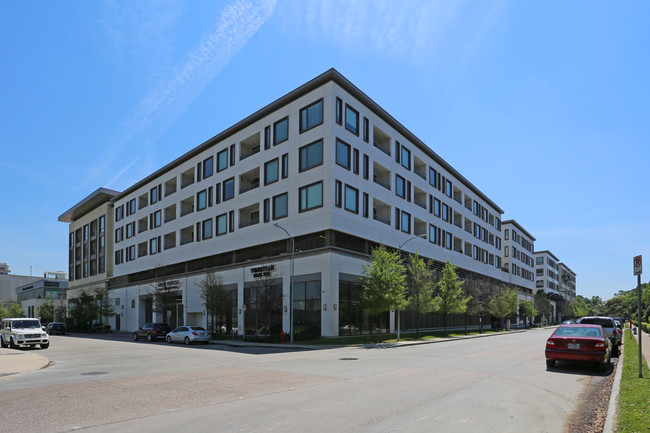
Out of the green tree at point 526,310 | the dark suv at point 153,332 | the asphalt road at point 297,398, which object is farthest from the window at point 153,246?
the green tree at point 526,310

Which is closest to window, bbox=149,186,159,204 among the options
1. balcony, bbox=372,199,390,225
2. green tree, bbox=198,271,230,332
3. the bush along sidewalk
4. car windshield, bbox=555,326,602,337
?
green tree, bbox=198,271,230,332

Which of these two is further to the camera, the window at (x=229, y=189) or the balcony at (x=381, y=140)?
the window at (x=229, y=189)

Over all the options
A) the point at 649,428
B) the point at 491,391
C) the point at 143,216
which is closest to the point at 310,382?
the point at 491,391

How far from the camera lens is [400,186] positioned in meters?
48.6

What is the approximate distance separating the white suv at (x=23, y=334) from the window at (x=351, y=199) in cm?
2346

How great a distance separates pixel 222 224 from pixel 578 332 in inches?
1541

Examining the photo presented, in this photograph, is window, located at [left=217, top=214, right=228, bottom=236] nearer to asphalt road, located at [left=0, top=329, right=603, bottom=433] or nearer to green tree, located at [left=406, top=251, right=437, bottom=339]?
green tree, located at [left=406, top=251, right=437, bottom=339]

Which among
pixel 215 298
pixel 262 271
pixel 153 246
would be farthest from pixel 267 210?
pixel 153 246

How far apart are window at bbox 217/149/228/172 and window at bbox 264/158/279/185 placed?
24.5ft

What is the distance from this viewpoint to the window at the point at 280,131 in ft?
141

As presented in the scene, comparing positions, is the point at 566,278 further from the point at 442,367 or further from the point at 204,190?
the point at 442,367

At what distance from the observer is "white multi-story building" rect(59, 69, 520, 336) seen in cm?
3869

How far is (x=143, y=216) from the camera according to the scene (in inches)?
2628

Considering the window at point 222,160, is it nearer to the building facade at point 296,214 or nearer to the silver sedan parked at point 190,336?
the building facade at point 296,214
